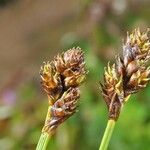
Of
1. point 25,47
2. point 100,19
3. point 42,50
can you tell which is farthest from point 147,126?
point 25,47

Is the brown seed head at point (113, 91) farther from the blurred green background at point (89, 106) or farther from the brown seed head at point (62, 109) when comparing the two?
the blurred green background at point (89, 106)

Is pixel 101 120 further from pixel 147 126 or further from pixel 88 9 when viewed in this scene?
pixel 88 9

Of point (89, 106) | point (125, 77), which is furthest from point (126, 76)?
point (89, 106)

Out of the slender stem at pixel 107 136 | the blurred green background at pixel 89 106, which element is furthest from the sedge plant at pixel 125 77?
the blurred green background at pixel 89 106

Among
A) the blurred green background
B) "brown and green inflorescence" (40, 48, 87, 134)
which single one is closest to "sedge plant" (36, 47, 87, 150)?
"brown and green inflorescence" (40, 48, 87, 134)

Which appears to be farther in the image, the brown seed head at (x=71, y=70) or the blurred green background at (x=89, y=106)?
the blurred green background at (x=89, y=106)

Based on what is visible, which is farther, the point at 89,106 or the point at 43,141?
the point at 89,106

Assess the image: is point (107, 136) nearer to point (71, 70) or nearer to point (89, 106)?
point (71, 70)
